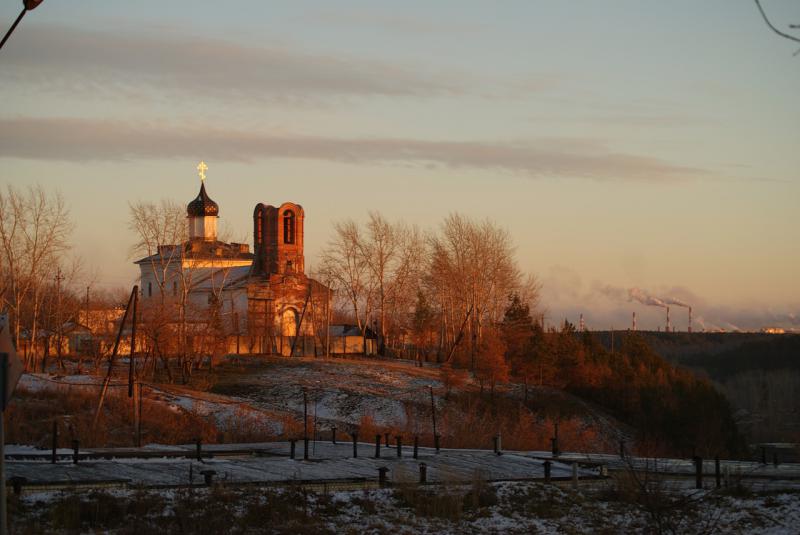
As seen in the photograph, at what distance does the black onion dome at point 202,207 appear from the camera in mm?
81062

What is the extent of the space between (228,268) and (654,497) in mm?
60467

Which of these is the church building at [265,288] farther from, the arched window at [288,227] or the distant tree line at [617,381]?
the distant tree line at [617,381]

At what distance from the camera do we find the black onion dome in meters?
81.1

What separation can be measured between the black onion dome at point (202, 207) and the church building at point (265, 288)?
3024 mm

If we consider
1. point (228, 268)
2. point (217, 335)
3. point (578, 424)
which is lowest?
point (578, 424)

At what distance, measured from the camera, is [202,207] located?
266ft

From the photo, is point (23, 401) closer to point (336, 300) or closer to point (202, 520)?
point (202, 520)

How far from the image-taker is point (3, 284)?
5797cm

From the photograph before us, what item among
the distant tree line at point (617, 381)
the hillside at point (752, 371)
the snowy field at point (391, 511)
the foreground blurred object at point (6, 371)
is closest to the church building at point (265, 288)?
the distant tree line at point (617, 381)

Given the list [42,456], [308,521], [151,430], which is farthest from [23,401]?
[308,521]

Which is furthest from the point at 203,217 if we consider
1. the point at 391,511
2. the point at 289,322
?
the point at 391,511

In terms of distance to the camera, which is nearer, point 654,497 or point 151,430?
point 654,497

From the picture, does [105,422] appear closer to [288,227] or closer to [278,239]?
[278,239]

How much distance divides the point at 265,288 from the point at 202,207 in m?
12.7
